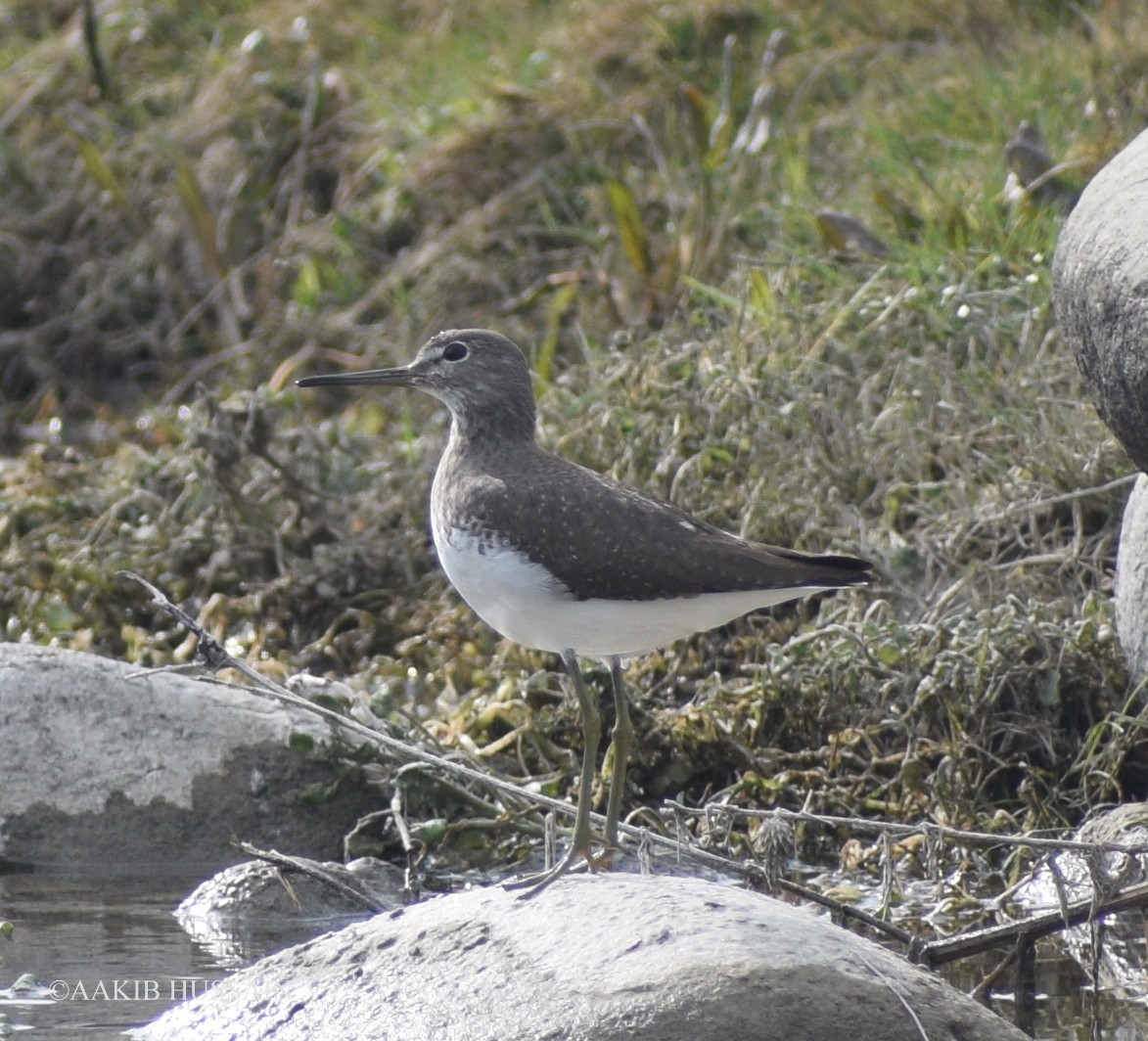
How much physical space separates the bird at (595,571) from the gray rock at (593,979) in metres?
0.36

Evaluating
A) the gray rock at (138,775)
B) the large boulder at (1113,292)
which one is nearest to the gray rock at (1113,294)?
the large boulder at (1113,292)

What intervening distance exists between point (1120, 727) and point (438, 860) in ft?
7.42

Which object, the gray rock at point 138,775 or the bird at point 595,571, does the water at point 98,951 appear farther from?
the bird at point 595,571

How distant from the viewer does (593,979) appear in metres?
3.95

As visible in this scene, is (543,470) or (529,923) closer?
(529,923)

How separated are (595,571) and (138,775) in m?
2.12

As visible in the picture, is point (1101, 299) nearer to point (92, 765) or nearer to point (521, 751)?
point (521, 751)

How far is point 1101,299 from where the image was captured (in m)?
5.02

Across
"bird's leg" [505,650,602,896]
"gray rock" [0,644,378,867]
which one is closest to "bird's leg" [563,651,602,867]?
"bird's leg" [505,650,602,896]

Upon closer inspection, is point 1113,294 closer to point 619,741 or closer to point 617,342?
point 619,741

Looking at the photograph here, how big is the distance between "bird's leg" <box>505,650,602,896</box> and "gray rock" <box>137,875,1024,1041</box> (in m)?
0.07

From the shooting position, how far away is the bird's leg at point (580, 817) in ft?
14.7

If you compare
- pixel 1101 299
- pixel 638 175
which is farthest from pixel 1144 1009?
pixel 638 175

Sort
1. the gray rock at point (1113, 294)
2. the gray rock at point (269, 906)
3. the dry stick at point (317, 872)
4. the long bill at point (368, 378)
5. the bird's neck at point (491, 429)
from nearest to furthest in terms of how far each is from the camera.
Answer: the gray rock at point (1113, 294) → the dry stick at point (317, 872) → the gray rock at point (269, 906) → the bird's neck at point (491, 429) → the long bill at point (368, 378)
